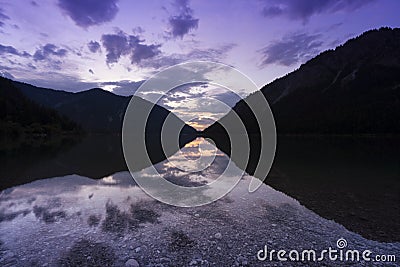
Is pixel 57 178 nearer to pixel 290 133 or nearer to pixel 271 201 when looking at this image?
pixel 271 201

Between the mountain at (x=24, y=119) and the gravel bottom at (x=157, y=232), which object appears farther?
the mountain at (x=24, y=119)

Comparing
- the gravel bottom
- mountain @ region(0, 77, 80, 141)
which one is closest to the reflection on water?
the gravel bottom

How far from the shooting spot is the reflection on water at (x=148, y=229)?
6746 millimetres

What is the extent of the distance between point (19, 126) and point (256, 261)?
125m

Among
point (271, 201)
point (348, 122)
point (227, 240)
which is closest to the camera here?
point (227, 240)

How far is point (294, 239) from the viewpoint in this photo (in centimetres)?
788

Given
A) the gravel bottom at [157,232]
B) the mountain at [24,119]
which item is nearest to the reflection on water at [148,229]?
the gravel bottom at [157,232]

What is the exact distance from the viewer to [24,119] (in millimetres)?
115500

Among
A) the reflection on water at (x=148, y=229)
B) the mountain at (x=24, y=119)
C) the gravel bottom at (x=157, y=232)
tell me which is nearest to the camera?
the gravel bottom at (x=157, y=232)

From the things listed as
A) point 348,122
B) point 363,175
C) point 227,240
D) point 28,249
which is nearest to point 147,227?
point 227,240

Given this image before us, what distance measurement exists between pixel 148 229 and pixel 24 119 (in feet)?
434

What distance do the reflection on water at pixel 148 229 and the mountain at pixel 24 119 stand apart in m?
98.6

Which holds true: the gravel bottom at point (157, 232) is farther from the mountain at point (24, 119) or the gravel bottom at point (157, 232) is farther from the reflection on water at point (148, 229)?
the mountain at point (24, 119)

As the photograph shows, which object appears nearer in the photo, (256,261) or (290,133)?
(256,261)
